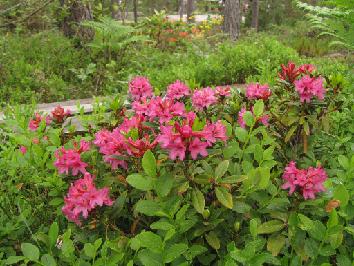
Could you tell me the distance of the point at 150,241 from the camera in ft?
5.21

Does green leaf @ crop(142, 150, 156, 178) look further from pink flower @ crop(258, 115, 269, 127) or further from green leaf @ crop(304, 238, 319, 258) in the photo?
pink flower @ crop(258, 115, 269, 127)

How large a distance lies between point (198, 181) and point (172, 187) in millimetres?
116

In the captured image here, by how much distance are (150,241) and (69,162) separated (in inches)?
23.8

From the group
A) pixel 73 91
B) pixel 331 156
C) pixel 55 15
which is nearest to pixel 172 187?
pixel 331 156

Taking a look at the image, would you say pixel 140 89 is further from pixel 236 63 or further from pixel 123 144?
pixel 236 63

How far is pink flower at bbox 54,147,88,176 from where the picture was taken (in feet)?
6.49

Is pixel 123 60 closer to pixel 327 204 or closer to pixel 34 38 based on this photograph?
pixel 34 38

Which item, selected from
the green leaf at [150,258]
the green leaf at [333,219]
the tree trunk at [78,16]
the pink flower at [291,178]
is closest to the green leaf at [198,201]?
the green leaf at [150,258]

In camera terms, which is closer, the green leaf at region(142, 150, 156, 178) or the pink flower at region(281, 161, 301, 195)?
the green leaf at region(142, 150, 156, 178)

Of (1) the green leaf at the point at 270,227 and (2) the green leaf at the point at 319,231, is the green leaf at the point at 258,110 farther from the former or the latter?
(2) the green leaf at the point at 319,231

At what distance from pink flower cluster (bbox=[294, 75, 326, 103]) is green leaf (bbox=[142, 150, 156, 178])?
1.01m

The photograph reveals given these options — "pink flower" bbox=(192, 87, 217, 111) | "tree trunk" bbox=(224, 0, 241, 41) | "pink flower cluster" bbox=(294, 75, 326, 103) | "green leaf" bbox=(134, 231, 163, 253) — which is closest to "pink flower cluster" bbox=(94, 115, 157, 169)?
"green leaf" bbox=(134, 231, 163, 253)

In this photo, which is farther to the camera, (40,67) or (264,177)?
(40,67)

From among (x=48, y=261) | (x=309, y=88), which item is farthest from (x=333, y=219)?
(x=48, y=261)
